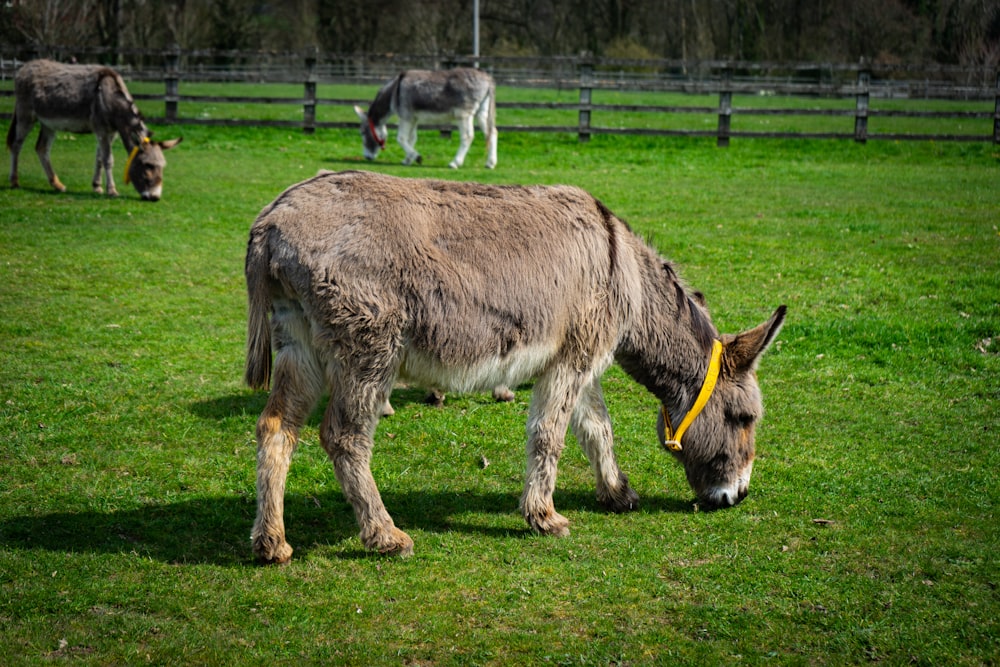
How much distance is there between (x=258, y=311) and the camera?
5117 millimetres

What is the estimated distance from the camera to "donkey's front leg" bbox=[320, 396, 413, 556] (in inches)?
201

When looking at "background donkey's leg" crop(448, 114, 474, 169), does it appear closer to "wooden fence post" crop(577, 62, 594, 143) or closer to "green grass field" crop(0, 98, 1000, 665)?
"wooden fence post" crop(577, 62, 594, 143)

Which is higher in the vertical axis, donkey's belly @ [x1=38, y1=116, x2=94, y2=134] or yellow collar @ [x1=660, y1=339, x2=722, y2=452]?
donkey's belly @ [x1=38, y1=116, x2=94, y2=134]

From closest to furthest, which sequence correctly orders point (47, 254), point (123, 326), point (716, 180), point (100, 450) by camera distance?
1. point (100, 450)
2. point (123, 326)
3. point (47, 254)
4. point (716, 180)

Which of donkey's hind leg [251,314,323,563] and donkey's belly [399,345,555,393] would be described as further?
donkey's belly [399,345,555,393]

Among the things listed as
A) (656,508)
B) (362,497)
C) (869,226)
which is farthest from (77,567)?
(869,226)

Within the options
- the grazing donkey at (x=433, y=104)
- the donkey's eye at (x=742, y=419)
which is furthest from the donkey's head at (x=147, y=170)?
the donkey's eye at (x=742, y=419)

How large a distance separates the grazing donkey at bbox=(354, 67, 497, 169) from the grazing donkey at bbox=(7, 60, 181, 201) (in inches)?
234

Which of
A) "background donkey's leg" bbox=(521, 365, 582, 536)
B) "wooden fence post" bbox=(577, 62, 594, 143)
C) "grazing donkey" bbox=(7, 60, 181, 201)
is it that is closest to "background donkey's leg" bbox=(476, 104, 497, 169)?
"wooden fence post" bbox=(577, 62, 594, 143)

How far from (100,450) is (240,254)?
6.47 metres

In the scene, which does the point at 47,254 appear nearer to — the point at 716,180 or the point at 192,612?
the point at 192,612

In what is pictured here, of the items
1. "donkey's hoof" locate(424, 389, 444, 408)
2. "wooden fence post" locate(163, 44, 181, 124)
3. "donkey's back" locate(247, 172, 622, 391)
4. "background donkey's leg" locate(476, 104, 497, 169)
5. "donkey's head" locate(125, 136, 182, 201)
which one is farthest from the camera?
Result: "wooden fence post" locate(163, 44, 181, 124)

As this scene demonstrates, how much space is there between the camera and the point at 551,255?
5527 mm

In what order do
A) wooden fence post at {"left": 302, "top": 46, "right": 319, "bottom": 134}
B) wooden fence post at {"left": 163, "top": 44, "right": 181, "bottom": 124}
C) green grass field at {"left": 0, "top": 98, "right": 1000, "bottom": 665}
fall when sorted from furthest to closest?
wooden fence post at {"left": 163, "top": 44, "right": 181, "bottom": 124} → wooden fence post at {"left": 302, "top": 46, "right": 319, "bottom": 134} → green grass field at {"left": 0, "top": 98, "right": 1000, "bottom": 665}
